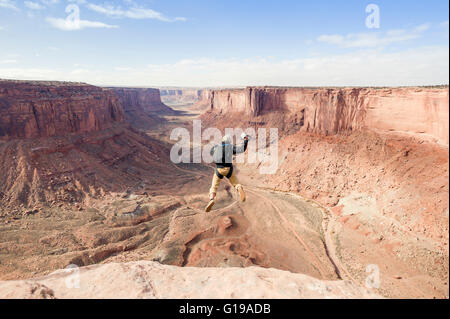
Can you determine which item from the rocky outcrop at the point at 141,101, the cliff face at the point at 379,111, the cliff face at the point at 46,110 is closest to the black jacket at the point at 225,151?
the cliff face at the point at 379,111

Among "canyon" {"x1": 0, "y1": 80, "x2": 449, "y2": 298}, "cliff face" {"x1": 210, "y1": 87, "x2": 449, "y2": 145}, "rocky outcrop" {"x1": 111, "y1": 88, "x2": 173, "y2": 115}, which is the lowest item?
"canyon" {"x1": 0, "y1": 80, "x2": 449, "y2": 298}

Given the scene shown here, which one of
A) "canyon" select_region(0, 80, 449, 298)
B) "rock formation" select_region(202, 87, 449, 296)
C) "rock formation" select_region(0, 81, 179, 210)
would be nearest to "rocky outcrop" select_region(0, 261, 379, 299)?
"canyon" select_region(0, 80, 449, 298)

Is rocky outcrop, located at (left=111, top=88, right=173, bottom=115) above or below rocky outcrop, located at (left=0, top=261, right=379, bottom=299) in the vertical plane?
above

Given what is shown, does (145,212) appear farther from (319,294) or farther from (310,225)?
(319,294)

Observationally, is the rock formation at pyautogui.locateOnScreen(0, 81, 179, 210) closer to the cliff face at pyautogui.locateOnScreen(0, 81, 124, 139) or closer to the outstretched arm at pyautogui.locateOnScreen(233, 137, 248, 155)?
the cliff face at pyautogui.locateOnScreen(0, 81, 124, 139)

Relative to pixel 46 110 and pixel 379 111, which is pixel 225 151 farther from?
pixel 46 110

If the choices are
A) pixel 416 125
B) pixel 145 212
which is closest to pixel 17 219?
pixel 145 212

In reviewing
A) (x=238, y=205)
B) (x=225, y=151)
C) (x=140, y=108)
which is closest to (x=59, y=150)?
(x=238, y=205)
